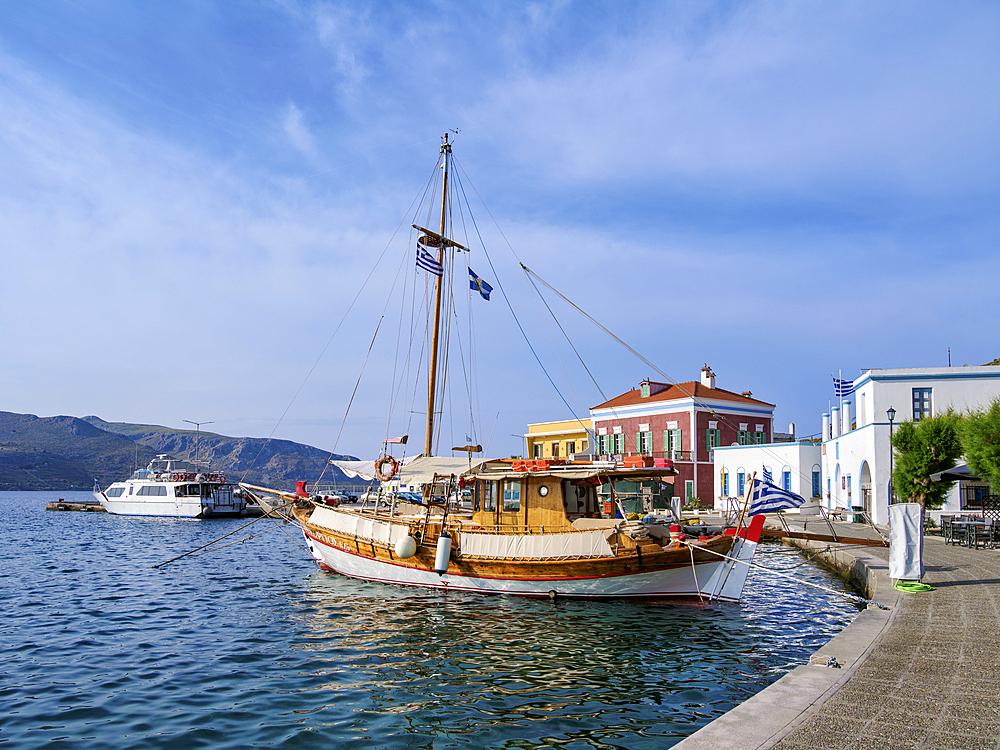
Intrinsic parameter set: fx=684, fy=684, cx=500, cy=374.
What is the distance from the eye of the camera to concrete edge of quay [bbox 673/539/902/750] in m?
6.08

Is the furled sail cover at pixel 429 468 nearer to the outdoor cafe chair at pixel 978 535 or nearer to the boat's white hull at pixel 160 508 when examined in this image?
the outdoor cafe chair at pixel 978 535

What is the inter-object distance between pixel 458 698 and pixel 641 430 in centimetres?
4358

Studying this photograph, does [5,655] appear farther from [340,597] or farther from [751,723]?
[751,723]

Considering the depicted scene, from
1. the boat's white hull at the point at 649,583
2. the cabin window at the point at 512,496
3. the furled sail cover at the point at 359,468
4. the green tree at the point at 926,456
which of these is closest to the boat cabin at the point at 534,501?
the cabin window at the point at 512,496

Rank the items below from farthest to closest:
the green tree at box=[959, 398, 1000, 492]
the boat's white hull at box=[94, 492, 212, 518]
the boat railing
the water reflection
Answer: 1. the boat's white hull at box=[94, 492, 212, 518]
2. the green tree at box=[959, 398, 1000, 492]
3. the boat railing
4. the water reflection

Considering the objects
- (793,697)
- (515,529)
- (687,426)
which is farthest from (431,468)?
(687,426)

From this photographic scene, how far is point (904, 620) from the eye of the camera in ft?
36.2

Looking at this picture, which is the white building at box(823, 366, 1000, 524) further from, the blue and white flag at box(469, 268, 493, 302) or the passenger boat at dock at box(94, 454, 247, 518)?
the passenger boat at dock at box(94, 454, 247, 518)

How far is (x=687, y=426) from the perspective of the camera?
49.6 metres

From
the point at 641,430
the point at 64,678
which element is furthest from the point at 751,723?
the point at 641,430

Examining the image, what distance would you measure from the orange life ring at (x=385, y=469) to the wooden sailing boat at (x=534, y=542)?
4.10 feet

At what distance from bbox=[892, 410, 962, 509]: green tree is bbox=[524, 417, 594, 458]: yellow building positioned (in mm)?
27079

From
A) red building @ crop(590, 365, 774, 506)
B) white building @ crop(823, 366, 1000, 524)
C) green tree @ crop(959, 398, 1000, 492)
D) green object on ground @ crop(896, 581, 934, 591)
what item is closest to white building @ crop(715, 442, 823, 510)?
red building @ crop(590, 365, 774, 506)

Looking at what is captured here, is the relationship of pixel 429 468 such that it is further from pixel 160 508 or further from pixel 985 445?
pixel 160 508
